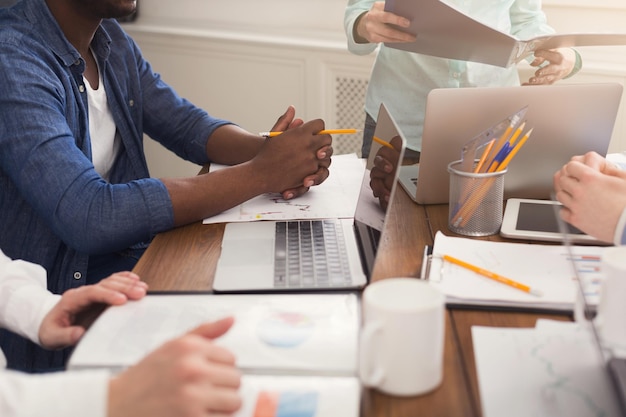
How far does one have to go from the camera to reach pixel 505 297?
95 centimetres

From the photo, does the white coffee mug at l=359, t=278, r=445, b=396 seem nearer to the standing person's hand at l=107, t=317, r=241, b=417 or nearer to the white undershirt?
the standing person's hand at l=107, t=317, r=241, b=417

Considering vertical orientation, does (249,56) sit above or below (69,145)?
below

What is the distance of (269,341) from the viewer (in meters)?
0.82

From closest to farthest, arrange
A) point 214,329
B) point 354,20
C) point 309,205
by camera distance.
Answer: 1. point 214,329
2. point 309,205
3. point 354,20

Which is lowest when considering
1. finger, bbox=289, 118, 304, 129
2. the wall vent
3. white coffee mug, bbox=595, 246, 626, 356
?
the wall vent

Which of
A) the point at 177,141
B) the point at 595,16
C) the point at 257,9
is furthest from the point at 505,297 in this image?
the point at 257,9

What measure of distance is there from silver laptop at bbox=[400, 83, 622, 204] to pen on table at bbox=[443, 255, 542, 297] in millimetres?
272

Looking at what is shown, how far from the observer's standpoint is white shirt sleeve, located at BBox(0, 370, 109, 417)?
2.26 feet

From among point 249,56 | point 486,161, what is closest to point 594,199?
point 486,161

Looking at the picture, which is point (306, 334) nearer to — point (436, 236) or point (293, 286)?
point (293, 286)

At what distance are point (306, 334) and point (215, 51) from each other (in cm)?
223

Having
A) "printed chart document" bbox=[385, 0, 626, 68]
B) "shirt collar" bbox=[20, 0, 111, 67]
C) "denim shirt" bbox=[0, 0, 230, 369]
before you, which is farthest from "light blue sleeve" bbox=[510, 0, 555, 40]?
"shirt collar" bbox=[20, 0, 111, 67]

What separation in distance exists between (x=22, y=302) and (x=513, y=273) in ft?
2.25

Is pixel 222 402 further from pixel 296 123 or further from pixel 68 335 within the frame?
pixel 296 123
